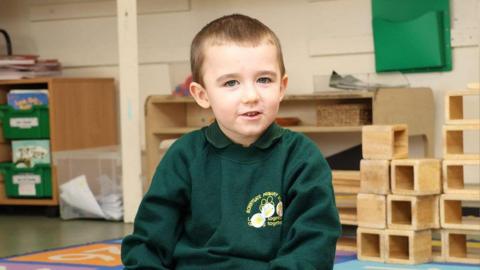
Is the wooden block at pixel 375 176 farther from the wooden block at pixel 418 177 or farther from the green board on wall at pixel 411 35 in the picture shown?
the green board on wall at pixel 411 35

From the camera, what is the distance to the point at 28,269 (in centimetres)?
301

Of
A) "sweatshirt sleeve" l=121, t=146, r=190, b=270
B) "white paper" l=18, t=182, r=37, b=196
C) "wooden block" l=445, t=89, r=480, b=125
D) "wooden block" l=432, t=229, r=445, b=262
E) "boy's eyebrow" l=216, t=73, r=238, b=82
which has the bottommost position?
"wooden block" l=432, t=229, r=445, b=262

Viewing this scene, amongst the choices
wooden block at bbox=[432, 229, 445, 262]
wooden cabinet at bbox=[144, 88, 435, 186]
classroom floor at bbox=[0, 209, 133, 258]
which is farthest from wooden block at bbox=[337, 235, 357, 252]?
classroom floor at bbox=[0, 209, 133, 258]

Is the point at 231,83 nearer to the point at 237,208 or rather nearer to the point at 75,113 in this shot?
the point at 237,208

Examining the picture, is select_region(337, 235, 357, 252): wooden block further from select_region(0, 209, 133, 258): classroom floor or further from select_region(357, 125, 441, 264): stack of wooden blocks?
select_region(0, 209, 133, 258): classroom floor

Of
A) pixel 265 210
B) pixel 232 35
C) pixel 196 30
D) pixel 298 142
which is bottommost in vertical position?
pixel 265 210

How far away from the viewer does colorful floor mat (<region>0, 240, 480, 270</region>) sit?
2.90 meters

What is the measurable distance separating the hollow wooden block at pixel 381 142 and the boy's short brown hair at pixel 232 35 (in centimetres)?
152

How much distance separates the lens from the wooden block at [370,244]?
302 cm

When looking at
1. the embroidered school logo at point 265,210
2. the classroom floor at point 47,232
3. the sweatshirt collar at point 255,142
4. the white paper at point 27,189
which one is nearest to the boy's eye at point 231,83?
the sweatshirt collar at point 255,142

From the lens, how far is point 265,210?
153cm

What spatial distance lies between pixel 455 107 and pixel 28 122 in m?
2.56

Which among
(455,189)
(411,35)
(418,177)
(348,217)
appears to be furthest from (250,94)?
(411,35)

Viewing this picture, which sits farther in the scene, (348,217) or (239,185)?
(348,217)
